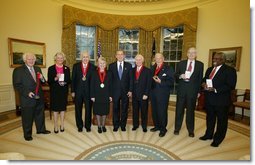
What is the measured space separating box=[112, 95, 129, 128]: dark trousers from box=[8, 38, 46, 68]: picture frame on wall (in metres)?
3.18

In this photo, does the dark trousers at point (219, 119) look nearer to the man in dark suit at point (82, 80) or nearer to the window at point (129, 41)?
the man in dark suit at point (82, 80)

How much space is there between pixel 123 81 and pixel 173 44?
3.99 metres

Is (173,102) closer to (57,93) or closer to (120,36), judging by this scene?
(120,36)

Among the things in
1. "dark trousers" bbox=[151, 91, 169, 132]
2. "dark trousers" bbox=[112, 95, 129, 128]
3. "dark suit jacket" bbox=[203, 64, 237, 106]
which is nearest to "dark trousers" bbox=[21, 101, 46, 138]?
"dark trousers" bbox=[112, 95, 129, 128]

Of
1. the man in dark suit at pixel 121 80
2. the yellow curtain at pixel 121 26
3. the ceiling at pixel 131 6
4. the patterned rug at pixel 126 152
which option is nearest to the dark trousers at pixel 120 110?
the man in dark suit at pixel 121 80

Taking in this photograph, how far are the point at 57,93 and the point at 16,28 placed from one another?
9.15 feet

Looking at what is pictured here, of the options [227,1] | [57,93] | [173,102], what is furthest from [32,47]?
[227,1]

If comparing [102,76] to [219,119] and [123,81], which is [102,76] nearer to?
[123,81]

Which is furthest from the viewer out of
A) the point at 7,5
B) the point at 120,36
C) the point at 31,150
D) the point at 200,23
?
the point at 120,36

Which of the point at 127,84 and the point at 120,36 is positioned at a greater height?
the point at 120,36

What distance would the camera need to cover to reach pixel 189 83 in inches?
129

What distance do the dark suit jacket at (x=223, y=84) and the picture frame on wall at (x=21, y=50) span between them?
4709mm

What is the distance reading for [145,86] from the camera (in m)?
3.42

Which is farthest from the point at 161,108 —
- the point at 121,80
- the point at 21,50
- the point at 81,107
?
the point at 21,50
